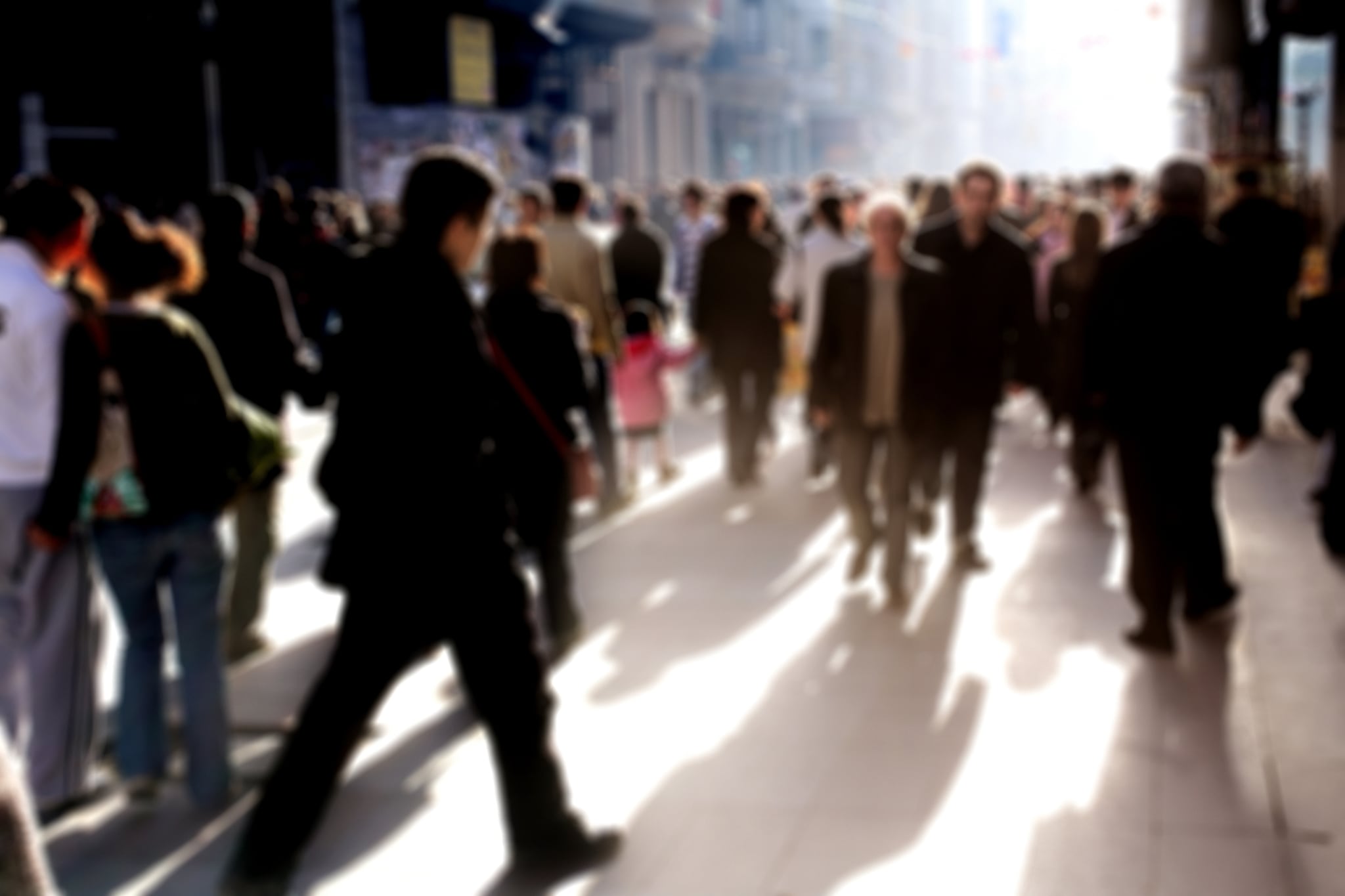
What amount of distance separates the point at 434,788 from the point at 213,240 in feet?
8.23

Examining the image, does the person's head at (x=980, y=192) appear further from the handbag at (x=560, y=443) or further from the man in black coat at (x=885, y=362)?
the handbag at (x=560, y=443)

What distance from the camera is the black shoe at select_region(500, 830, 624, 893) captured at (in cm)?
474

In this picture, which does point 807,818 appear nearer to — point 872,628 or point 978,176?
point 872,628

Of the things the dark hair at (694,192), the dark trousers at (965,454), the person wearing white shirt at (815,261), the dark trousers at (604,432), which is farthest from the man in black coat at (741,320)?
the dark hair at (694,192)

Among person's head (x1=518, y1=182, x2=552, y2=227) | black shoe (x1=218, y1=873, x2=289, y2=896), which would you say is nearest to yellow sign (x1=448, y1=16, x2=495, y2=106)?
person's head (x1=518, y1=182, x2=552, y2=227)

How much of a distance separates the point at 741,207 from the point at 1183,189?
163 inches

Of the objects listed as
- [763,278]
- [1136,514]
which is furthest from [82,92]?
[1136,514]

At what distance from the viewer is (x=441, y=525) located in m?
4.37

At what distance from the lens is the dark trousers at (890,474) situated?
7.64 metres

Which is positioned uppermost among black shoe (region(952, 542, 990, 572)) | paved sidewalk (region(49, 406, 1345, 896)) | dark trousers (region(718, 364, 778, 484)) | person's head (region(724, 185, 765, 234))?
person's head (region(724, 185, 765, 234))

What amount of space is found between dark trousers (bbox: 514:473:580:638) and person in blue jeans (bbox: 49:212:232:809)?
1804mm

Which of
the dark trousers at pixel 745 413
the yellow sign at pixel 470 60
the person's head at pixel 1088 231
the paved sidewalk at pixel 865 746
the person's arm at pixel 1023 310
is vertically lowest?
the paved sidewalk at pixel 865 746

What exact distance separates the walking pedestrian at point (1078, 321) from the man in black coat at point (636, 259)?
281 cm

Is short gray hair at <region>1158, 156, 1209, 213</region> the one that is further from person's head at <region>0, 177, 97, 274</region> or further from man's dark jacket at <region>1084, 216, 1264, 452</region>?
person's head at <region>0, 177, 97, 274</region>
